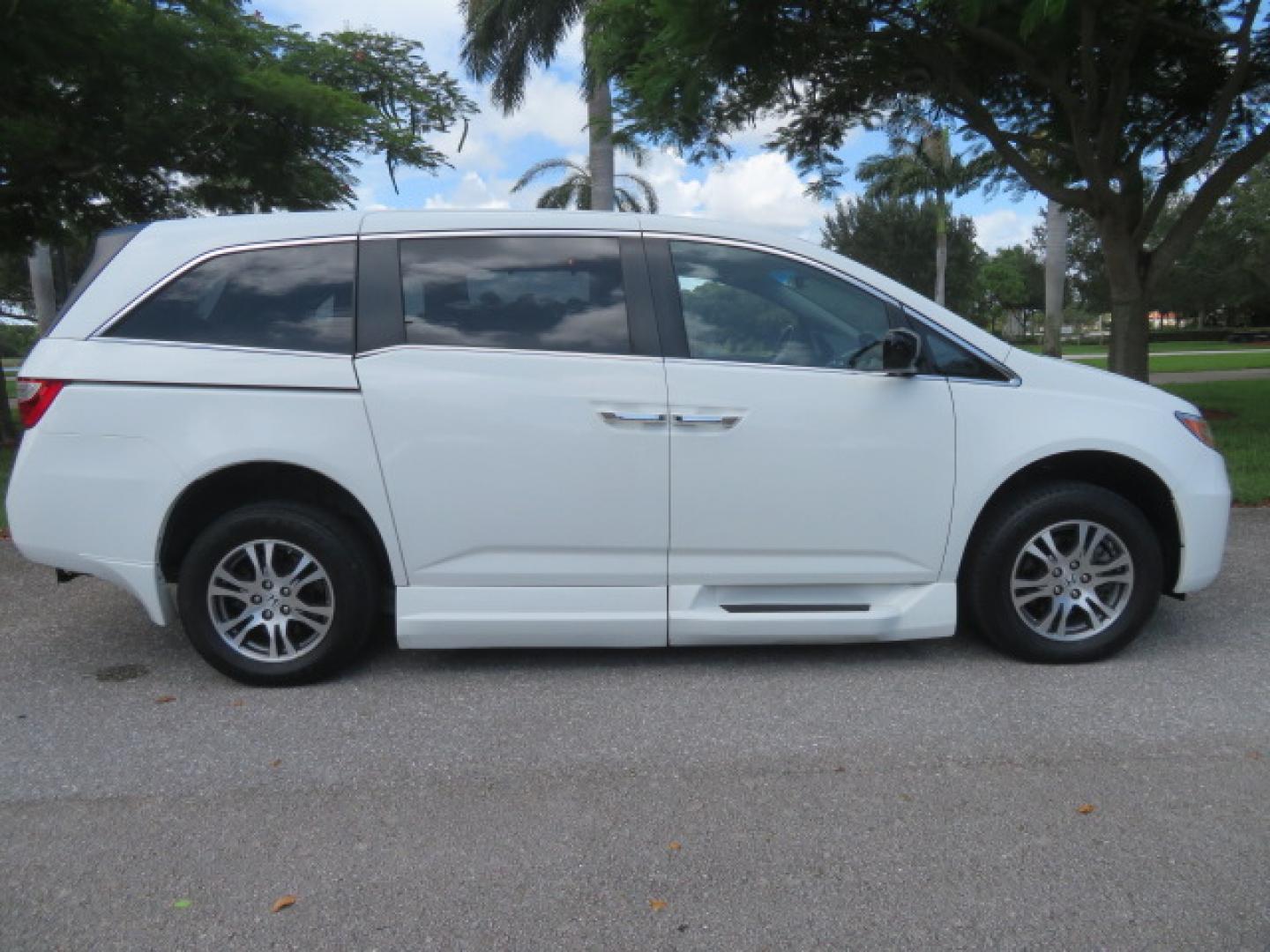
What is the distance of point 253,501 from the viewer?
412cm

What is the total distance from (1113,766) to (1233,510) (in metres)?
5.05

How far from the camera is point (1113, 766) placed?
10.8 ft

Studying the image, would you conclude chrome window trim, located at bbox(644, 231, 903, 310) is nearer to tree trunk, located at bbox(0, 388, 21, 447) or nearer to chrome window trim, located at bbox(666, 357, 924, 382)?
chrome window trim, located at bbox(666, 357, 924, 382)

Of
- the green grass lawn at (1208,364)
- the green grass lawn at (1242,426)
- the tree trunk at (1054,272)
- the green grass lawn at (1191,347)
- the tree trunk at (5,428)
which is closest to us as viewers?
the green grass lawn at (1242,426)

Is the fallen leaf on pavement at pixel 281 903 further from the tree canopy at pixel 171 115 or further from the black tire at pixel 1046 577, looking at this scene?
the tree canopy at pixel 171 115

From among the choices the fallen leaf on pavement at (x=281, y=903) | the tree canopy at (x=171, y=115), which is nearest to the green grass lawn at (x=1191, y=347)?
the tree canopy at (x=171, y=115)

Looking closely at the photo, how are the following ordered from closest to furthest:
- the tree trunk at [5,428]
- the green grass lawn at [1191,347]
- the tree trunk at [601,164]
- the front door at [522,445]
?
the front door at [522,445], the tree trunk at [5,428], the tree trunk at [601,164], the green grass lawn at [1191,347]

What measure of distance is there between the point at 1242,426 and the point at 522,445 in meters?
11.7

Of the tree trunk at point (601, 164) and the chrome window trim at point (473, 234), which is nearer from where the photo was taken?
the chrome window trim at point (473, 234)

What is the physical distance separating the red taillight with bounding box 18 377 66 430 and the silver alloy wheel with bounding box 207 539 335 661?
931mm

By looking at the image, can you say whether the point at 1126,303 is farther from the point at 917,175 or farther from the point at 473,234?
the point at 917,175

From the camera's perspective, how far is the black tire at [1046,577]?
13.4 ft

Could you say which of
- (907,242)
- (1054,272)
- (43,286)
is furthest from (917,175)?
(43,286)

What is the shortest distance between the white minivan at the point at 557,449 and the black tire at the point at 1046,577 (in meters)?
0.01
